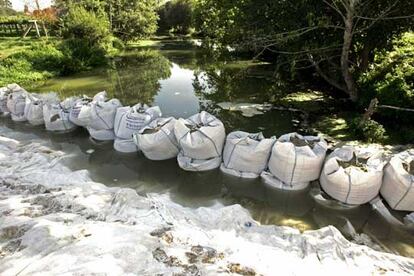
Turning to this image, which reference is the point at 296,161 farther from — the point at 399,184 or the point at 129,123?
the point at 129,123

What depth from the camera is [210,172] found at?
4.52 m

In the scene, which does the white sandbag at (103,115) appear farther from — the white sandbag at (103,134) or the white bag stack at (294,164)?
the white bag stack at (294,164)

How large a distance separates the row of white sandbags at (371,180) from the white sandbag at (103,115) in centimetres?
328

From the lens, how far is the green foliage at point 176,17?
27.1m

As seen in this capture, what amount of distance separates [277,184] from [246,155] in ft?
1.65

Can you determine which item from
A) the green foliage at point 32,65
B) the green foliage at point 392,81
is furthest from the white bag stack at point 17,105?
the green foliage at point 392,81

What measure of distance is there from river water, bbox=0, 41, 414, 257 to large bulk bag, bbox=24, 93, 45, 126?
0.15 meters

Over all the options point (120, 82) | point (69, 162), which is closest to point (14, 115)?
point (69, 162)

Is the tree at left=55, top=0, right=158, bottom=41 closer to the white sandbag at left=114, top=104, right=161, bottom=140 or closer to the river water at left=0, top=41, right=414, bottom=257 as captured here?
the river water at left=0, top=41, right=414, bottom=257

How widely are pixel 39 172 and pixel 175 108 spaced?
11.8ft

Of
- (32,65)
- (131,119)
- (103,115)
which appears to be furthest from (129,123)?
(32,65)

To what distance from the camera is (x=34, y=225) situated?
2.96 metres

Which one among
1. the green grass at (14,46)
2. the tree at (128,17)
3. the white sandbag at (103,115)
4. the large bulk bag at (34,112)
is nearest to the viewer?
the white sandbag at (103,115)

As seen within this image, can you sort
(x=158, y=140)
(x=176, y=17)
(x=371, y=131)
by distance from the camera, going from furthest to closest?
(x=176, y=17)
(x=371, y=131)
(x=158, y=140)
